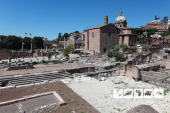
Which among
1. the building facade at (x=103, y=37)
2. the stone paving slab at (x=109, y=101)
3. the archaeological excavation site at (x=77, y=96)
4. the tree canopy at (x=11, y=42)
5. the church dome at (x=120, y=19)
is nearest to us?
the archaeological excavation site at (x=77, y=96)

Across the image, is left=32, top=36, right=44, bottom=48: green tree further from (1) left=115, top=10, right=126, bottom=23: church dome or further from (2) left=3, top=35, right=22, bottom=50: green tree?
(1) left=115, top=10, right=126, bottom=23: church dome

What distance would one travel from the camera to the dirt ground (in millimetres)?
6690

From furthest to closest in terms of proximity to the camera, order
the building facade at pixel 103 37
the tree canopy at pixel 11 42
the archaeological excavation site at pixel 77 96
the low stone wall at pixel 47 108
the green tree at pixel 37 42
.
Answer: the green tree at pixel 37 42 → the tree canopy at pixel 11 42 → the building facade at pixel 103 37 → the archaeological excavation site at pixel 77 96 → the low stone wall at pixel 47 108

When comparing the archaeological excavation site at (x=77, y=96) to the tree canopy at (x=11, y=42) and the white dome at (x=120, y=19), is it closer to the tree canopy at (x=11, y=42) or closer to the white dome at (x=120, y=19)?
the white dome at (x=120, y=19)

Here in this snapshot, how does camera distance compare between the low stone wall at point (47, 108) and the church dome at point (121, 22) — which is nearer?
the low stone wall at point (47, 108)

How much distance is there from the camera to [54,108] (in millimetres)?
6707

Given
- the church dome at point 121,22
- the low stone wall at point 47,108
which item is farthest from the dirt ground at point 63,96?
the church dome at point 121,22

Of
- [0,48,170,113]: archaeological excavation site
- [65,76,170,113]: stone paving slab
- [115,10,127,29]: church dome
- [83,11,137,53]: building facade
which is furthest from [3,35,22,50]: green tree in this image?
[65,76,170,113]: stone paving slab

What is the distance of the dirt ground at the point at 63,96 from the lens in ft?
21.9

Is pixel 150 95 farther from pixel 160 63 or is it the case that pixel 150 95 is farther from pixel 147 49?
pixel 147 49

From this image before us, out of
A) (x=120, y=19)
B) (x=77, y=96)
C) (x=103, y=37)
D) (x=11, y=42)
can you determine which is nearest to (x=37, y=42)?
(x=11, y=42)

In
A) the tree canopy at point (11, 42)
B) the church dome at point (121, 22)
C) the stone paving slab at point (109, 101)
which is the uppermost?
the church dome at point (121, 22)

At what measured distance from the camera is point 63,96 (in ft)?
27.4

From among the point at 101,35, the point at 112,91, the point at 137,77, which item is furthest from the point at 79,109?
the point at 101,35
